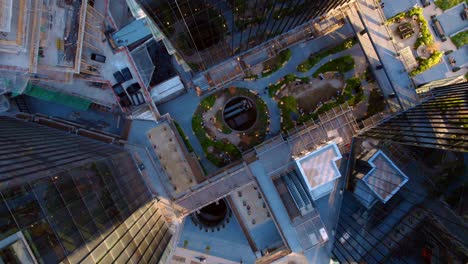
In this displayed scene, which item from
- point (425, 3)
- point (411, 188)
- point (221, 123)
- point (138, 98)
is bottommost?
point (411, 188)

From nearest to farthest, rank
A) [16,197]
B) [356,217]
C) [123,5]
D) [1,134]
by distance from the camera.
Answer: [16,197]
[1,134]
[356,217]
[123,5]

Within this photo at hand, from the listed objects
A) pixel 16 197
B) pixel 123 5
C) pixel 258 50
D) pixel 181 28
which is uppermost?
pixel 123 5

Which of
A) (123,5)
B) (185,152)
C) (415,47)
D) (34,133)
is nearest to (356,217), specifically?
(185,152)

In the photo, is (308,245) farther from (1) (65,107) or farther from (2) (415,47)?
(1) (65,107)

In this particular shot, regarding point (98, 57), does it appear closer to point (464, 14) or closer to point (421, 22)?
Result: point (421, 22)

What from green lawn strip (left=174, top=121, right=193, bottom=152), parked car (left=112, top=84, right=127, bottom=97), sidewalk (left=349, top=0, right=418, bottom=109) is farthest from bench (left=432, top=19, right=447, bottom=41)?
parked car (left=112, top=84, right=127, bottom=97)

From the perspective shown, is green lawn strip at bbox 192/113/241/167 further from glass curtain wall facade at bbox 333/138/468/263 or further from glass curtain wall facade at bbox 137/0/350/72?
glass curtain wall facade at bbox 333/138/468/263

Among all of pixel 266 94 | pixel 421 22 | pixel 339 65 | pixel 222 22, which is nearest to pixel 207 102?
pixel 266 94
